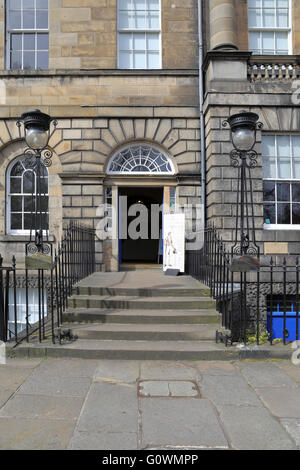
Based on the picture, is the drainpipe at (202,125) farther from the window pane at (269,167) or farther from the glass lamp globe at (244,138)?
the glass lamp globe at (244,138)

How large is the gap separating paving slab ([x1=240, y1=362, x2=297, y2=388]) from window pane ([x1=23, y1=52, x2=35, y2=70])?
9.75 meters

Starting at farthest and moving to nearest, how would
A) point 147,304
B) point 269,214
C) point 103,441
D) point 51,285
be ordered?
point 269,214 < point 147,304 < point 51,285 < point 103,441

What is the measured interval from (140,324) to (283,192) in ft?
18.8

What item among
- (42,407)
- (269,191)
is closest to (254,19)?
(269,191)

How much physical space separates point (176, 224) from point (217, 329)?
158 inches

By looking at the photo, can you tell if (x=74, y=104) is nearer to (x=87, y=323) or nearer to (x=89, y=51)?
(x=89, y=51)

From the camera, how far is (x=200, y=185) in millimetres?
9875

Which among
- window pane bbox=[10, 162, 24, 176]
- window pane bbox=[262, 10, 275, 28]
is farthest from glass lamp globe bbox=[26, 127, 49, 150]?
window pane bbox=[262, 10, 275, 28]

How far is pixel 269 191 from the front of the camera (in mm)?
9344

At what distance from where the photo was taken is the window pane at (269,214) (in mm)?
9336

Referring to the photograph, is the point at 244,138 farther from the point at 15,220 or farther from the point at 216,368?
the point at 15,220

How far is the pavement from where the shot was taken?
286 cm

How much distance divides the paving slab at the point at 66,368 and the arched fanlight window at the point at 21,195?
601 centimetres

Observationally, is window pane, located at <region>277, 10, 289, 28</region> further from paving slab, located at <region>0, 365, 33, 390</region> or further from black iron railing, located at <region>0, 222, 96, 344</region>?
paving slab, located at <region>0, 365, 33, 390</region>
